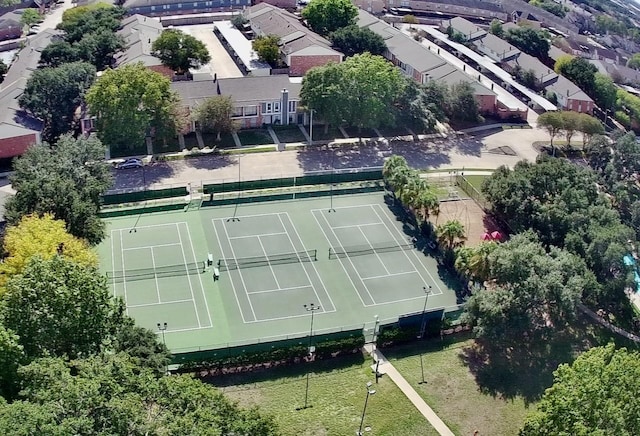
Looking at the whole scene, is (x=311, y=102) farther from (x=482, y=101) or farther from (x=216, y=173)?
(x=482, y=101)

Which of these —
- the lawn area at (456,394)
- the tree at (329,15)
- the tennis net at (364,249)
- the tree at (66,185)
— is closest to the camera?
the lawn area at (456,394)

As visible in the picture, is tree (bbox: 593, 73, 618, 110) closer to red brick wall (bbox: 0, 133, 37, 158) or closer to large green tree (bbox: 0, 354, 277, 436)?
red brick wall (bbox: 0, 133, 37, 158)

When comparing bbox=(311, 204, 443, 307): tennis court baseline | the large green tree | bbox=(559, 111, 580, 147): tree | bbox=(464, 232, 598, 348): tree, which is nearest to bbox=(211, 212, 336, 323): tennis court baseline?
bbox=(311, 204, 443, 307): tennis court baseline

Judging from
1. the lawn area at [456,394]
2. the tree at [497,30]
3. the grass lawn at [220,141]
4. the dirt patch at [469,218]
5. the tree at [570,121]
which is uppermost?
the tree at [497,30]

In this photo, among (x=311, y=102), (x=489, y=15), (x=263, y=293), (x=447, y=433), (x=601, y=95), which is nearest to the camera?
(x=447, y=433)

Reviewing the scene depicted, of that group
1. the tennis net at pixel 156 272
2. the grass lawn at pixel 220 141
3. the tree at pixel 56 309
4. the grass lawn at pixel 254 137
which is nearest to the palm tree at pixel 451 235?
the tennis net at pixel 156 272

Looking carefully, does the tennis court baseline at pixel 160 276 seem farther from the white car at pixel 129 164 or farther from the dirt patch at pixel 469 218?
the dirt patch at pixel 469 218

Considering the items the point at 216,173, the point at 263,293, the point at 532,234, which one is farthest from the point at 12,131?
the point at 532,234
